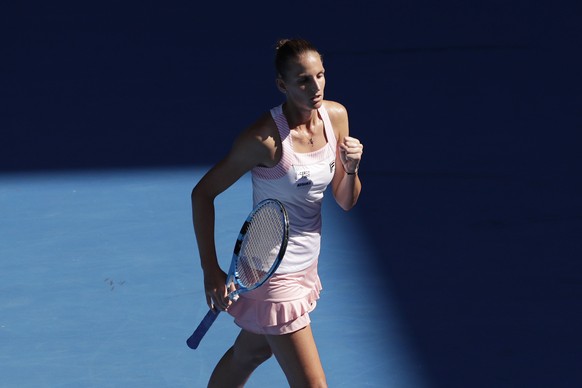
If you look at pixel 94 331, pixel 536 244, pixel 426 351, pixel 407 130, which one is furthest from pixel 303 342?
pixel 407 130

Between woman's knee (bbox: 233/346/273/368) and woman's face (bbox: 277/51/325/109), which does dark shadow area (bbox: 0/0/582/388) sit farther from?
woman's face (bbox: 277/51/325/109)

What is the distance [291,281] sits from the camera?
3572 millimetres

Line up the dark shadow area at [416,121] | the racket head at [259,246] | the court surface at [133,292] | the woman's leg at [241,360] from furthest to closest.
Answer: the dark shadow area at [416,121]
the court surface at [133,292]
the woman's leg at [241,360]
the racket head at [259,246]

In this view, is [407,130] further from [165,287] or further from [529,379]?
[529,379]

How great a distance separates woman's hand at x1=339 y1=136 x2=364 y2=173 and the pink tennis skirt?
0.38 meters

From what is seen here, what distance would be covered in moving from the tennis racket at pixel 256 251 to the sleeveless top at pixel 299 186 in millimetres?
86

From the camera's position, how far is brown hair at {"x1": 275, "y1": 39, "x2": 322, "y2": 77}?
3.48 m

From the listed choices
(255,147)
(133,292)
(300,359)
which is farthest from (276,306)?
(133,292)

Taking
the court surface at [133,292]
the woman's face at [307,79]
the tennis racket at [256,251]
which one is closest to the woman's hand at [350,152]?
the woman's face at [307,79]

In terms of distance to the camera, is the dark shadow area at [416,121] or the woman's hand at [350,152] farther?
the dark shadow area at [416,121]

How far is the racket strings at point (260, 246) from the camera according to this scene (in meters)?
3.43

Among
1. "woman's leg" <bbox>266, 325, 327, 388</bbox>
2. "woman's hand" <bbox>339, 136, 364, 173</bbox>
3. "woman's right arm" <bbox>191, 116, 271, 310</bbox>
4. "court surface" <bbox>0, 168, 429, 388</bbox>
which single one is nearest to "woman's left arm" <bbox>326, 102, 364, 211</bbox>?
"woman's hand" <bbox>339, 136, 364, 173</bbox>

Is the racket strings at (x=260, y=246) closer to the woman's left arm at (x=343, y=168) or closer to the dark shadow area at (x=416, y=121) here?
the woman's left arm at (x=343, y=168)

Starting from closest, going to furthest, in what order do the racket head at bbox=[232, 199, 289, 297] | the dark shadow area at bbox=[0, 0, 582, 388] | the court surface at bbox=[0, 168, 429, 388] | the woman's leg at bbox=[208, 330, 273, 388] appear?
the racket head at bbox=[232, 199, 289, 297], the woman's leg at bbox=[208, 330, 273, 388], the court surface at bbox=[0, 168, 429, 388], the dark shadow area at bbox=[0, 0, 582, 388]
